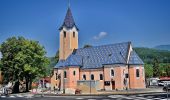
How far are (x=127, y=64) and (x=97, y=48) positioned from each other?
10771mm

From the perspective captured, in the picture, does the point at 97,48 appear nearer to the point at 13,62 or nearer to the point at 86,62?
the point at 86,62

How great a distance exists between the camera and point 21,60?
5388 centimetres

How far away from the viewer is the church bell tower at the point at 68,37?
6819 cm

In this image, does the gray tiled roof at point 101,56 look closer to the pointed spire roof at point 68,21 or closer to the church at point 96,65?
the church at point 96,65

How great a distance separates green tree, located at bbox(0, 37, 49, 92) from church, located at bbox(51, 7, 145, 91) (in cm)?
736

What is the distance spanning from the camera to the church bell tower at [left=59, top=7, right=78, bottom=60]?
68188 millimetres

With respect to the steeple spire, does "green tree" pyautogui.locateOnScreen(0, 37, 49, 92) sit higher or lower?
lower

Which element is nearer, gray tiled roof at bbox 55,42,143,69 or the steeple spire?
gray tiled roof at bbox 55,42,143,69

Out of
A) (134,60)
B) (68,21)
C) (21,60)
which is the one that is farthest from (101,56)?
(21,60)

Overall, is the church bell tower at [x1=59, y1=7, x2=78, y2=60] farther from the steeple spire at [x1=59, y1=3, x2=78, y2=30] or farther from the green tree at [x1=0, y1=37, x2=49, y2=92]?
the green tree at [x1=0, y1=37, x2=49, y2=92]

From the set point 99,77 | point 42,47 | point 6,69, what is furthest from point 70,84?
point 6,69

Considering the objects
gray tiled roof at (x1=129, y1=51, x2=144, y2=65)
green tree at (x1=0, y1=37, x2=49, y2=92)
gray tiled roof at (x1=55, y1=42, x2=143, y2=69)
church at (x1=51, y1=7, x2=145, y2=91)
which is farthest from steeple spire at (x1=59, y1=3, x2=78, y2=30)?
gray tiled roof at (x1=129, y1=51, x2=144, y2=65)

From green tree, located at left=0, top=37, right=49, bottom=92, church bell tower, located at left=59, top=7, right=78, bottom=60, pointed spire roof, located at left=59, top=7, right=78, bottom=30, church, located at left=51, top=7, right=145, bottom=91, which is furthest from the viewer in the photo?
pointed spire roof, located at left=59, top=7, right=78, bottom=30

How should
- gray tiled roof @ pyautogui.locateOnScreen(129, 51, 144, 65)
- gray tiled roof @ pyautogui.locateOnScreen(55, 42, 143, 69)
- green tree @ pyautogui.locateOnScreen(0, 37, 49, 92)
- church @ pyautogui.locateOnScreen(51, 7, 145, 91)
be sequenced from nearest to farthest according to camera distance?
1. green tree @ pyautogui.locateOnScreen(0, 37, 49, 92)
2. church @ pyautogui.locateOnScreen(51, 7, 145, 91)
3. gray tiled roof @ pyautogui.locateOnScreen(129, 51, 144, 65)
4. gray tiled roof @ pyautogui.locateOnScreen(55, 42, 143, 69)
